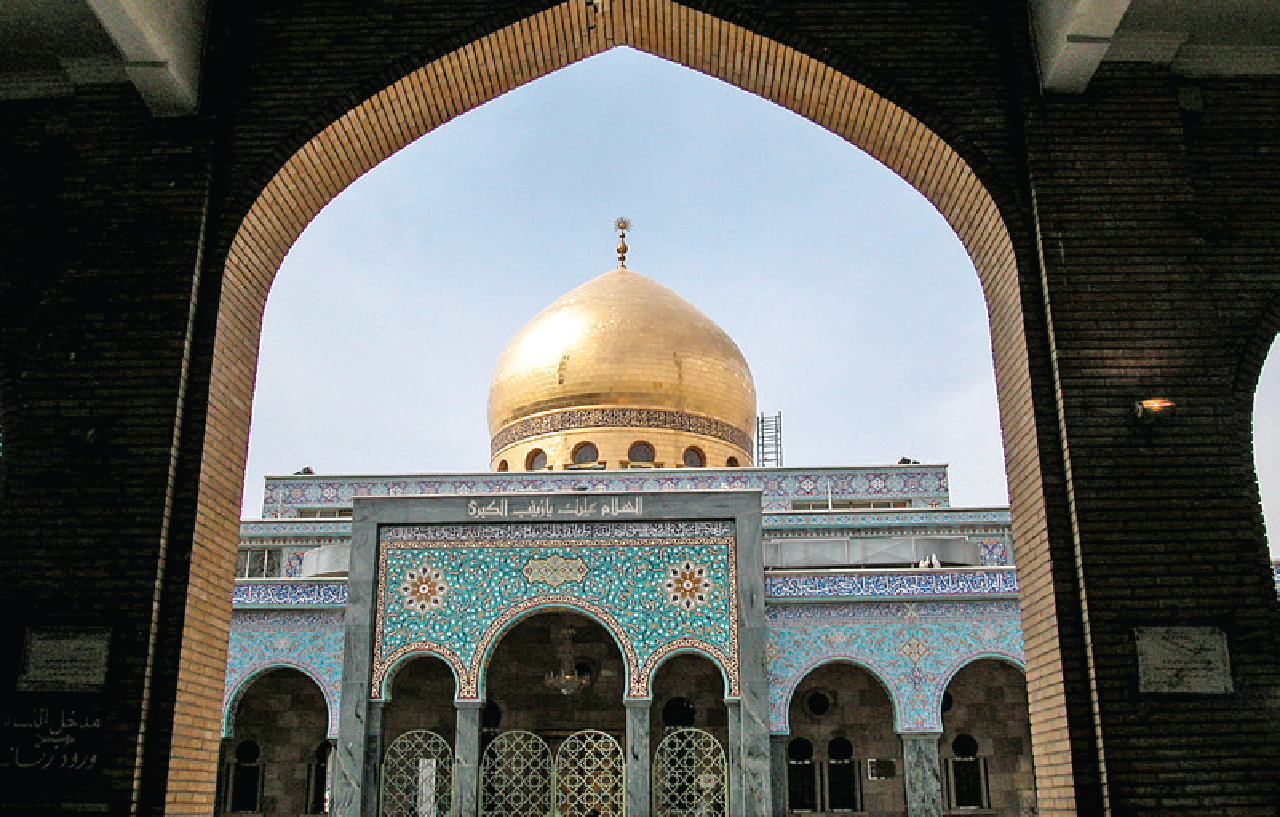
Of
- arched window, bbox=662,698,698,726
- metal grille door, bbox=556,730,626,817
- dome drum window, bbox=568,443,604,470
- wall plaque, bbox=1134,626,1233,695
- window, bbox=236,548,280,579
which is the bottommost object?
metal grille door, bbox=556,730,626,817

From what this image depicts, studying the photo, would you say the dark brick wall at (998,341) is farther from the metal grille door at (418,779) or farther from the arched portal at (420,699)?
the arched portal at (420,699)

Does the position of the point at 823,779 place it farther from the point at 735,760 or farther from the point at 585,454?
the point at 585,454

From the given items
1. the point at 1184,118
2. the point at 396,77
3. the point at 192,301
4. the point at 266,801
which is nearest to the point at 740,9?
the point at 396,77

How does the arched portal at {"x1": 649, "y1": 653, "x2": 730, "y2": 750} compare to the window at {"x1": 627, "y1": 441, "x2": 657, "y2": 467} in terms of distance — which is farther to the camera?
the window at {"x1": 627, "y1": 441, "x2": 657, "y2": 467}

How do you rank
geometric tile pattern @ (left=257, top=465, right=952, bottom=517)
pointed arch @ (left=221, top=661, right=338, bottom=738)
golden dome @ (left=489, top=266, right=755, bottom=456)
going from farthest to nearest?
golden dome @ (left=489, top=266, right=755, bottom=456), geometric tile pattern @ (left=257, top=465, right=952, bottom=517), pointed arch @ (left=221, top=661, right=338, bottom=738)

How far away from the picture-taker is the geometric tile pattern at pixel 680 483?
1812 cm

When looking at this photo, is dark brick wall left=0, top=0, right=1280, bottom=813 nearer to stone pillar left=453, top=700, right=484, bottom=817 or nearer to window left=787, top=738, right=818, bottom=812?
stone pillar left=453, top=700, right=484, bottom=817

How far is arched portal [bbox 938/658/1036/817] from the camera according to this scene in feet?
47.6

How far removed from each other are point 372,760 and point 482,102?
26.4 ft

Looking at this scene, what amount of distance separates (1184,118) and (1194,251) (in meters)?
0.75

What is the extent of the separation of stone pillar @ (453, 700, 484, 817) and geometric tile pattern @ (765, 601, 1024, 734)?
10.5 ft

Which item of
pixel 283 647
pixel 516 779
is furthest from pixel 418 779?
pixel 283 647

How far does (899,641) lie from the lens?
13.7 m

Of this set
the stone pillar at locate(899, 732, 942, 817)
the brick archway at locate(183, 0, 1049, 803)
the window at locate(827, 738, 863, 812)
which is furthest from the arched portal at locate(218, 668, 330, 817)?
the brick archway at locate(183, 0, 1049, 803)
